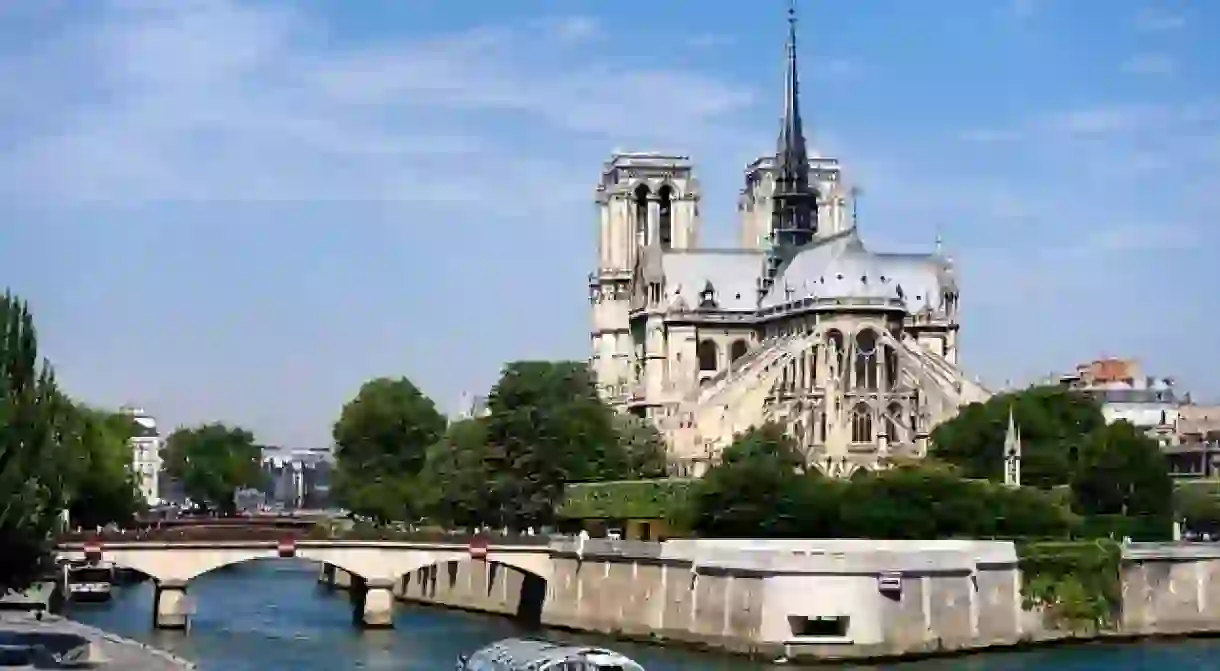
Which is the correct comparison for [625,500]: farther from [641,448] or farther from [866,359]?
[866,359]

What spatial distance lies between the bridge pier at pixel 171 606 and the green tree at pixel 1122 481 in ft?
95.2

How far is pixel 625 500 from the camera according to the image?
80125 mm

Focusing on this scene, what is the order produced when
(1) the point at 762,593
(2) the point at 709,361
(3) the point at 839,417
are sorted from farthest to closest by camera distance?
(2) the point at 709,361 → (3) the point at 839,417 → (1) the point at 762,593

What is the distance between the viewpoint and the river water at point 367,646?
193 feet

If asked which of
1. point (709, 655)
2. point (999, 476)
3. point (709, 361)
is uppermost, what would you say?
point (709, 361)

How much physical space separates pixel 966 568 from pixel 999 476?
913 inches

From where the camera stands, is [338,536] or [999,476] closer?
[338,536]

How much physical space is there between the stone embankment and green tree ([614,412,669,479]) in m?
46.3

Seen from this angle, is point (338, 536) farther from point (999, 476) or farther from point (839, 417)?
point (839, 417)

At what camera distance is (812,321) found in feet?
347

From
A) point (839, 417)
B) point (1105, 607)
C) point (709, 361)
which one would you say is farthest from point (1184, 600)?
point (709, 361)

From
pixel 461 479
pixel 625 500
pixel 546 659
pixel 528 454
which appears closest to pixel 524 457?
pixel 528 454

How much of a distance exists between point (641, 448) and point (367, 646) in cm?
3621

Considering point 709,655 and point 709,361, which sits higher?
point 709,361
